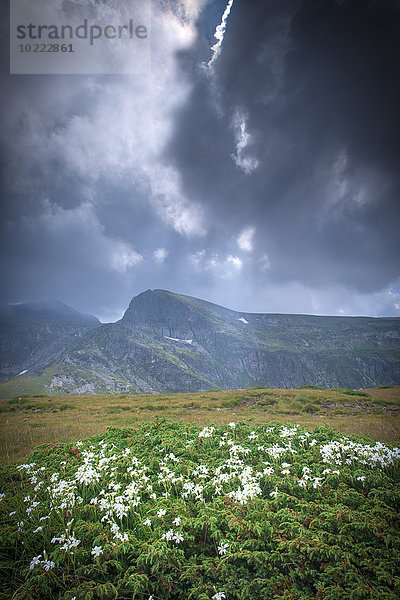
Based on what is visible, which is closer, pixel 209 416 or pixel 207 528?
pixel 207 528

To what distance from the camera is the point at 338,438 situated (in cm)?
953

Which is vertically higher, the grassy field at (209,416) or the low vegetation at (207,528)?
the low vegetation at (207,528)

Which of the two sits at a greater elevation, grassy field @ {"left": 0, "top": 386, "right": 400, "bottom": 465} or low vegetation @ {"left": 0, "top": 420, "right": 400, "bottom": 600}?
low vegetation @ {"left": 0, "top": 420, "right": 400, "bottom": 600}

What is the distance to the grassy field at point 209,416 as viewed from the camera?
47.9 feet

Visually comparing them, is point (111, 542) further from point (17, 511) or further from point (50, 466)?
point (50, 466)

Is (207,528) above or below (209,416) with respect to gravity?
above

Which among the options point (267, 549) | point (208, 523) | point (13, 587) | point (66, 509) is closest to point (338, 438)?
point (267, 549)

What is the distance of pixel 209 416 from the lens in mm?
21016

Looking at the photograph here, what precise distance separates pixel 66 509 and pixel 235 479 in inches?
175

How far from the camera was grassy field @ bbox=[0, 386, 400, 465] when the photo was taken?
47.9ft

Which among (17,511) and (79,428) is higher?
(17,511)

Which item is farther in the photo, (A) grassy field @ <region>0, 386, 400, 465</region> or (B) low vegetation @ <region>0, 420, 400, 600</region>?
(A) grassy field @ <region>0, 386, 400, 465</region>

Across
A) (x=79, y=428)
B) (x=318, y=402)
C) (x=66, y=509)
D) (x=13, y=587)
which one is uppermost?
(x=66, y=509)

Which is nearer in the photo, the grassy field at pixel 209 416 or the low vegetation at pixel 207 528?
the low vegetation at pixel 207 528
